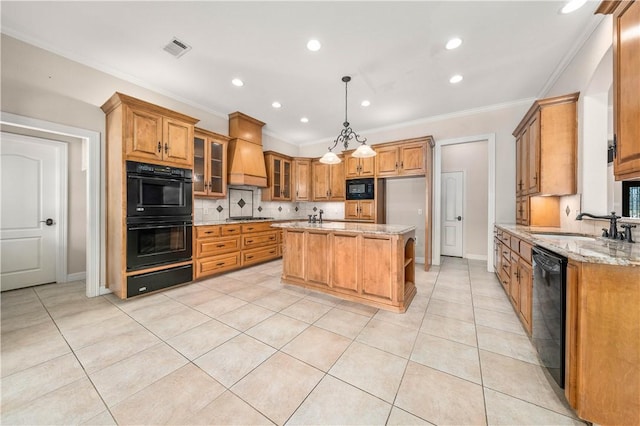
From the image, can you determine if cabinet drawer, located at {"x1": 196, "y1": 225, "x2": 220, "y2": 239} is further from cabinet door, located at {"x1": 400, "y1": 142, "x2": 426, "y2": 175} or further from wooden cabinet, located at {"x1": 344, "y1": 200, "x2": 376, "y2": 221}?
cabinet door, located at {"x1": 400, "y1": 142, "x2": 426, "y2": 175}

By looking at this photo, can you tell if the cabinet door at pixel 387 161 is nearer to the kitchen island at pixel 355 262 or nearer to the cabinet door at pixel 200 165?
the kitchen island at pixel 355 262

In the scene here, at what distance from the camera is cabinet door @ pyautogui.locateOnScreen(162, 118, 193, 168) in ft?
10.6

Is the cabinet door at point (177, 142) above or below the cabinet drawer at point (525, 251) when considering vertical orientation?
above

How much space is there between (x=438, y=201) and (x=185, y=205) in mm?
4551

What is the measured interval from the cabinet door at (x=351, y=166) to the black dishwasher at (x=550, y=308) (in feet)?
11.8

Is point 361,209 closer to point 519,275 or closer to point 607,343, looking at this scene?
point 519,275

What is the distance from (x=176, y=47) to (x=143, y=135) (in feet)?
3.87

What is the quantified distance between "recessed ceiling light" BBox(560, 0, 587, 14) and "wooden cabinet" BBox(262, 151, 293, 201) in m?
4.70

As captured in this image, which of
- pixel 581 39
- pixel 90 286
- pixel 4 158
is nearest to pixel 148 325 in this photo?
pixel 90 286

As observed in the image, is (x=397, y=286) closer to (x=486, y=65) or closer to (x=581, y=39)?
(x=486, y=65)

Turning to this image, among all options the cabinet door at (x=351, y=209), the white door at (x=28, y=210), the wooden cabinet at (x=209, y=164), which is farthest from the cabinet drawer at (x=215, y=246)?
the cabinet door at (x=351, y=209)

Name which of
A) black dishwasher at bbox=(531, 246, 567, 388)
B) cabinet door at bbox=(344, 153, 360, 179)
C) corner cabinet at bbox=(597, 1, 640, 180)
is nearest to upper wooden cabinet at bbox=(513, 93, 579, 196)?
corner cabinet at bbox=(597, 1, 640, 180)

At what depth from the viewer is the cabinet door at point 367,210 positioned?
4.89 meters

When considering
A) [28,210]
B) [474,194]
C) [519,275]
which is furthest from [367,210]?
[28,210]
